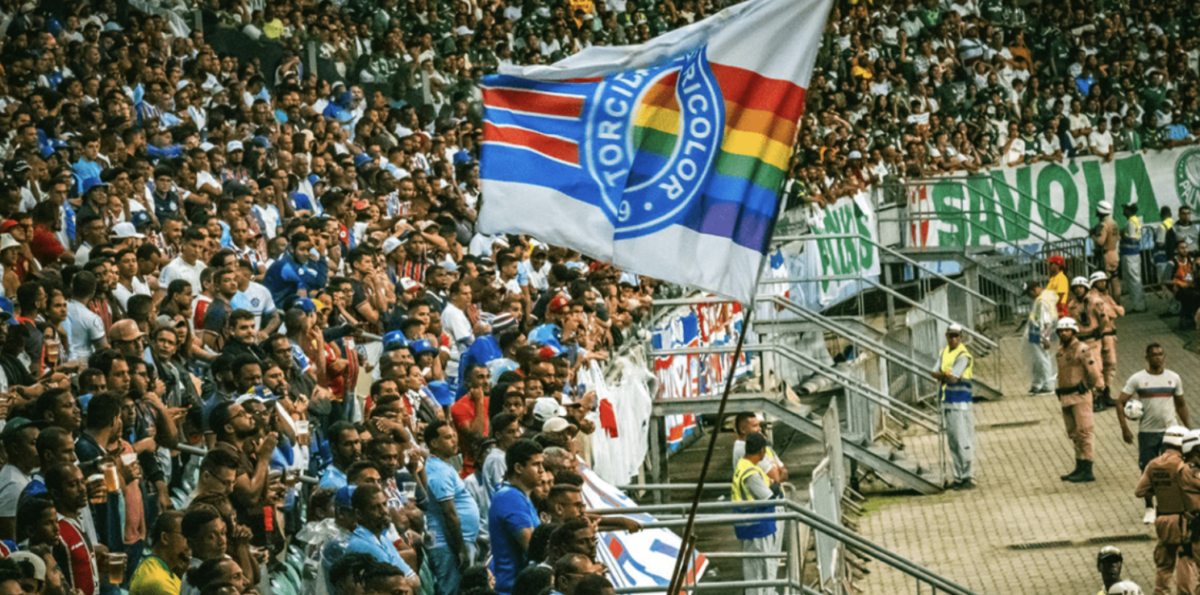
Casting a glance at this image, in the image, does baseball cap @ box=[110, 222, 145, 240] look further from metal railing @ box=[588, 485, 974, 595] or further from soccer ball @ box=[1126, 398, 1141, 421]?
soccer ball @ box=[1126, 398, 1141, 421]

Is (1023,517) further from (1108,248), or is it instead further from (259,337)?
(1108,248)

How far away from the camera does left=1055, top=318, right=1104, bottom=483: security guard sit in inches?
691

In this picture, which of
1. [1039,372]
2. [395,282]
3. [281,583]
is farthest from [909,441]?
[281,583]

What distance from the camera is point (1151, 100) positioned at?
30.6 meters

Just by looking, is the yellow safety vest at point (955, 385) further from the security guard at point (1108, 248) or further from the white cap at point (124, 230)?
the white cap at point (124, 230)

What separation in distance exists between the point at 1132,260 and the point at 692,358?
1188 centimetres

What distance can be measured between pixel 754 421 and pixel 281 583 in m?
5.62

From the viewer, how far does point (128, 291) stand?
1145cm

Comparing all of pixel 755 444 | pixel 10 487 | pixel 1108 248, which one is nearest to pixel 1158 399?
pixel 755 444

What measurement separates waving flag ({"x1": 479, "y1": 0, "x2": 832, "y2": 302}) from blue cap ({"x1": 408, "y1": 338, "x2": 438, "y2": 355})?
Result: 4625mm

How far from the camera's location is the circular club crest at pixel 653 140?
23.4 feet

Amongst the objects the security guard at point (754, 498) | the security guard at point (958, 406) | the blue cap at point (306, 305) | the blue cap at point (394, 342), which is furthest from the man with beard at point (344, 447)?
the security guard at point (958, 406)

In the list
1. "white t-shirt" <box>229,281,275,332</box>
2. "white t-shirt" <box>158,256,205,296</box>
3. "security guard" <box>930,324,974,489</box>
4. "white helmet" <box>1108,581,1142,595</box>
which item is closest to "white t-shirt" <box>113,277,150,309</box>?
"white t-shirt" <box>158,256,205,296</box>

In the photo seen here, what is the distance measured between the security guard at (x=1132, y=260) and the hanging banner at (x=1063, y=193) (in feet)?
2.56
